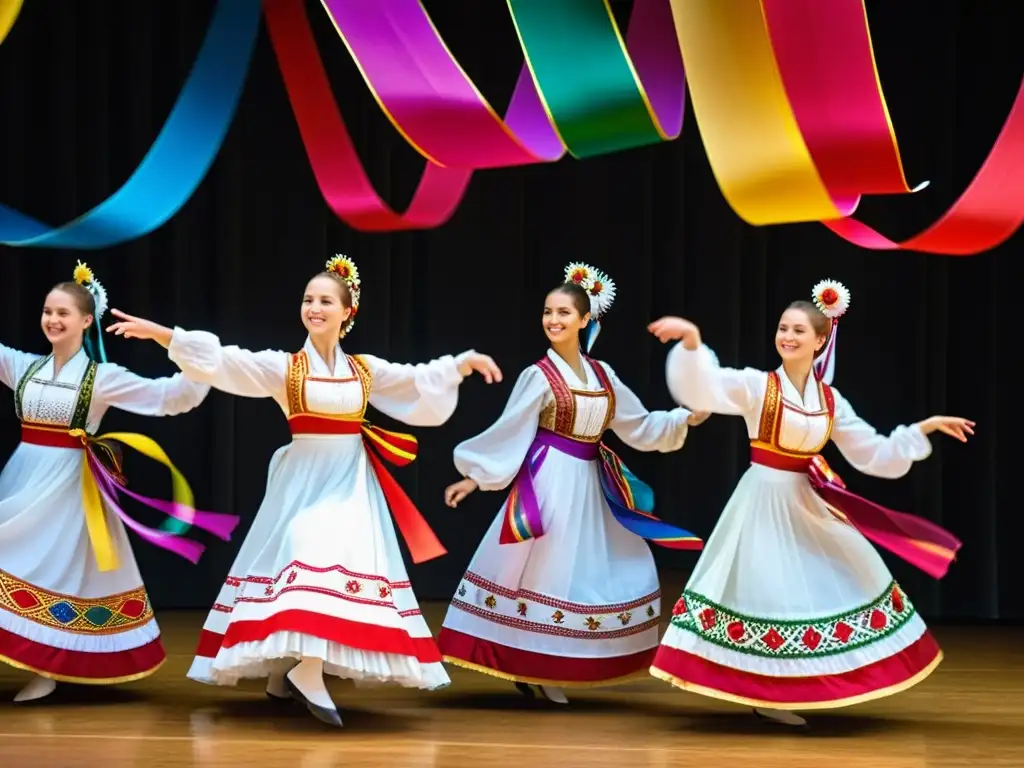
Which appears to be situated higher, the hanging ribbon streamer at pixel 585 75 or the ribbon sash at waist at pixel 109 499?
the hanging ribbon streamer at pixel 585 75

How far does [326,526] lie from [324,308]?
63 centimetres

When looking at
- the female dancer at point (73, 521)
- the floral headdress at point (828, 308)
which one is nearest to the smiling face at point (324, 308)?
the female dancer at point (73, 521)

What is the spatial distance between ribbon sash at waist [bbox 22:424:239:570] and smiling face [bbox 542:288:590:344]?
3.64ft

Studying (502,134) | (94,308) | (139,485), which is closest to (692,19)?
(502,134)

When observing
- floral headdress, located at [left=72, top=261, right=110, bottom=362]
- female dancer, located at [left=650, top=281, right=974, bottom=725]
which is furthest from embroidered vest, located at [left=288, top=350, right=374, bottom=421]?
female dancer, located at [left=650, top=281, right=974, bottom=725]

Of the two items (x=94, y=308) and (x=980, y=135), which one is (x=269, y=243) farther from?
(x=980, y=135)

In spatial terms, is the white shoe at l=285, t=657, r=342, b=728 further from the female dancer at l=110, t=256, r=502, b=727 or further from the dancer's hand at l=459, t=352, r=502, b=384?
the dancer's hand at l=459, t=352, r=502, b=384

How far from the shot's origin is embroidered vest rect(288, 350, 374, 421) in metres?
4.13

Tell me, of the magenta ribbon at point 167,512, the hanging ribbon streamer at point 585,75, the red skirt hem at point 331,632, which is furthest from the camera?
the magenta ribbon at point 167,512

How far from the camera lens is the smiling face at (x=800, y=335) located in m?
4.22

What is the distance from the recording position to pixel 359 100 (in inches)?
257

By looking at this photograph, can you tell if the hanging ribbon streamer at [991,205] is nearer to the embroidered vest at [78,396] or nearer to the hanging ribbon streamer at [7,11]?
the hanging ribbon streamer at [7,11]

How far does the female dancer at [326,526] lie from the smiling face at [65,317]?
0.55m

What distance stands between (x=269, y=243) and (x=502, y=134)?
10.8 feet
